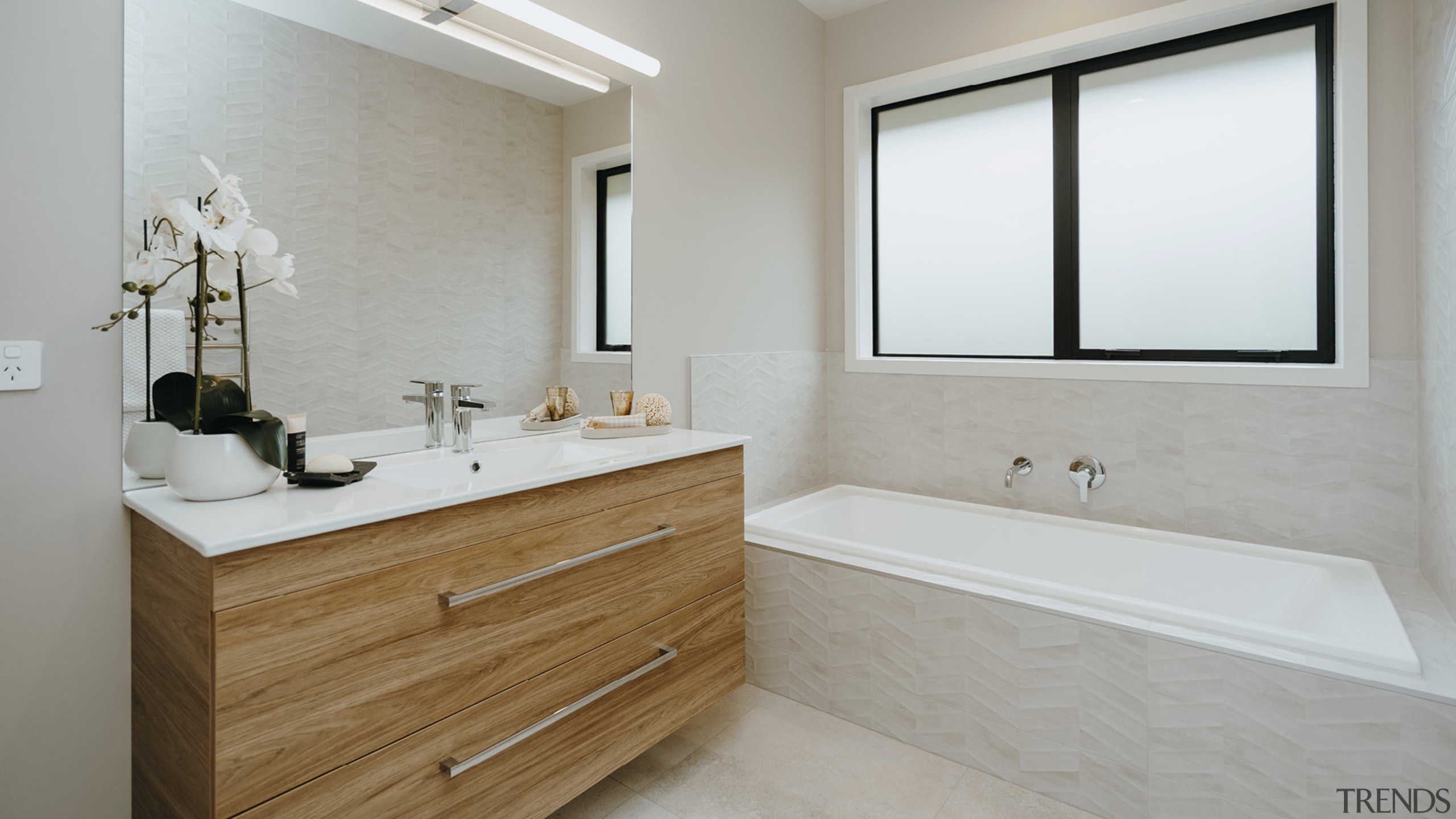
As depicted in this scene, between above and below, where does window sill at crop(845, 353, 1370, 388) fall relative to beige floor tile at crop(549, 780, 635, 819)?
above

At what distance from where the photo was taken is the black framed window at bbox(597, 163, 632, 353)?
2.17 meters

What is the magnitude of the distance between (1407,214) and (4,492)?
336 cm

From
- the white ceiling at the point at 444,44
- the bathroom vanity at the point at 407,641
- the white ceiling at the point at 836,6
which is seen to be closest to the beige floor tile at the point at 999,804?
the bathroom vanity at the point at 407,641

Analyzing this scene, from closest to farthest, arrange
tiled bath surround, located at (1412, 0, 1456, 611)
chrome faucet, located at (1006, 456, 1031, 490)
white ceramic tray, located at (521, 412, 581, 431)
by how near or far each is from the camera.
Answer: tiled bath surround, located at (1412, 0, 1456, 611) < white ceramic tray, located at (521, 412, 581, 431) < chrome faucet, located at (1006, 456, 1031, 490)

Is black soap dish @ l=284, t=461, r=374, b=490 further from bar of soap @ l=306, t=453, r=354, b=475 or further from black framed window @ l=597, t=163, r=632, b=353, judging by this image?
black framed window @ l=597, t=163, r=632, b=353

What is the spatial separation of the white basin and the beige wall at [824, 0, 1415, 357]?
5.39ft

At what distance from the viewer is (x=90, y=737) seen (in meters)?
1.29

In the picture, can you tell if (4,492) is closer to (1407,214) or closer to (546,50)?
(546,50)

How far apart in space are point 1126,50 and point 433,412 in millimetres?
2661

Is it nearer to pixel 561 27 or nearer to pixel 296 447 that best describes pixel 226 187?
pixel 296 447

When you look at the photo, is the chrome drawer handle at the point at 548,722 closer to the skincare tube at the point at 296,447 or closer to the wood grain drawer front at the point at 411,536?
the wood grain drawer front at the point at 411,536

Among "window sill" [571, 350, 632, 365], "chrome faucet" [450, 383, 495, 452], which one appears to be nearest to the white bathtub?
"window sill" [571, 350, 632, 365]

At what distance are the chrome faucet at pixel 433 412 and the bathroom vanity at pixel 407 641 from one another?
0.17ft

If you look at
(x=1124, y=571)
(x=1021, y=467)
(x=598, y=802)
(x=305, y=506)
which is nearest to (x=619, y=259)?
(x=305, y=506)
